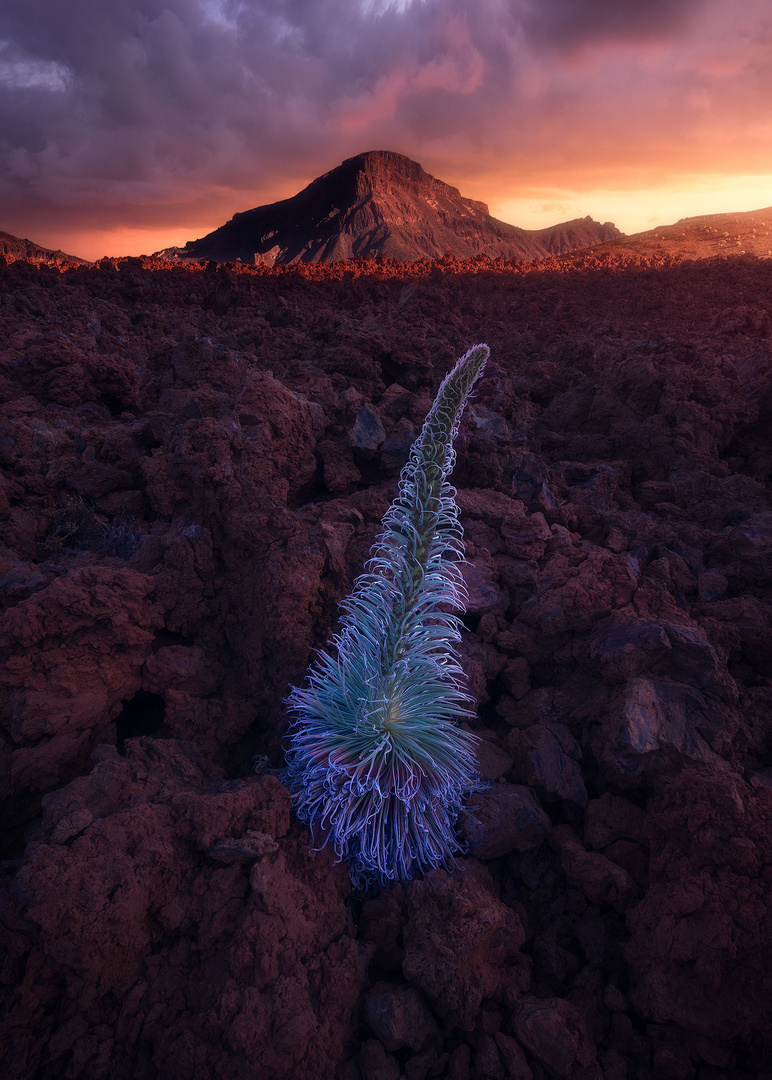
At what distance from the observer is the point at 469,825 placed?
2.16 m

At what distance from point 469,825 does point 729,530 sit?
7.65ft

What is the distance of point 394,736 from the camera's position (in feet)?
6.88

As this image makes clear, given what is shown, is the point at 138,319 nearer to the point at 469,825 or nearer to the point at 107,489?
the point at 107,489

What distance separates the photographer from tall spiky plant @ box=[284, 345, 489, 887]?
1985 mm

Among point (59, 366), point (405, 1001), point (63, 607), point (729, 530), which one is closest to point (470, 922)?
point (405, 1001)

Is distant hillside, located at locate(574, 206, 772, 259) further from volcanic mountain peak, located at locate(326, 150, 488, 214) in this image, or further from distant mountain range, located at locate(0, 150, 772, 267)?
volcanic mountain peak, located at locate(326, 150, 488, 214)

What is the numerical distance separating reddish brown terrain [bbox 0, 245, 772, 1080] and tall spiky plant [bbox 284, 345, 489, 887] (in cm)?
12

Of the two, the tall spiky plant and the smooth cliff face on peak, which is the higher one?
the smooth cliff face on peak

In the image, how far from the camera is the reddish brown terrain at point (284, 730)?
1.69 meters

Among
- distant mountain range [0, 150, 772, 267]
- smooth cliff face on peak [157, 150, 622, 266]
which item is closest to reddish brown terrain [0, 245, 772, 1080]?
distant mountain range [0, 150, 772, 267]

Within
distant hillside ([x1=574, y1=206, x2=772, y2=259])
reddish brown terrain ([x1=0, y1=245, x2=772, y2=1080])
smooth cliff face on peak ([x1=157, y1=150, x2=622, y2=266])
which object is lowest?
reddish brown terrain ([x1=0, y1=245, x2=772, y2=1080])

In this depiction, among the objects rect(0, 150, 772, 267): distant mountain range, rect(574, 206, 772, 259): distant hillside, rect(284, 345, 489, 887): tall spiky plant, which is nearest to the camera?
rect(284, 345, 489, 887): tall spiky plant

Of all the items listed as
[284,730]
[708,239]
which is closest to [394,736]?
[284,730]

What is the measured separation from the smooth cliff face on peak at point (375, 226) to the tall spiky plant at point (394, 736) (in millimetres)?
45325
